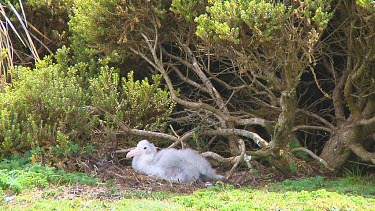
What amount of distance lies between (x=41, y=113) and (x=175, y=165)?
2074 mm

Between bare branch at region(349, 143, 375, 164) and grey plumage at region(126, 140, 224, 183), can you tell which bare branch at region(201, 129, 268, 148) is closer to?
grey plumage at region(126, 140, 224, 183)

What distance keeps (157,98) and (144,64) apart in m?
1.07

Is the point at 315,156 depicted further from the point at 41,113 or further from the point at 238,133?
the point at 41,113

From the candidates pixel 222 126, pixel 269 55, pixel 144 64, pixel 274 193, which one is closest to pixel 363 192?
pixel 274 193

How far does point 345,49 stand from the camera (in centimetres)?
853

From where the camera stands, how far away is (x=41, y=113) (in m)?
9.01

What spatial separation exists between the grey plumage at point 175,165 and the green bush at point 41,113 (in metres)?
0.94

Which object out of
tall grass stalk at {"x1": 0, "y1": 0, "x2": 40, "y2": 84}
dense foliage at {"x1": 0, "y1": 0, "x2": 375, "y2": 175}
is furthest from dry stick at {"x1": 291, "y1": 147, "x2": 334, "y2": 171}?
tall grass stalk at {"x1": 0, "y1": 0, "x2": 40, "y2": 84}

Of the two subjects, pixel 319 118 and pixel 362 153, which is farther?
pixel 319 118

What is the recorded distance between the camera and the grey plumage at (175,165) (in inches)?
326

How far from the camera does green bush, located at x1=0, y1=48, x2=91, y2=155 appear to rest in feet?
28.5

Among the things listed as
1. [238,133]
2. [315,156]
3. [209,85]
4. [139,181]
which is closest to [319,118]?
[315,156]

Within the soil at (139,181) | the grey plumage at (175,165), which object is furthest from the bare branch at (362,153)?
the grey plumage at (175,165)

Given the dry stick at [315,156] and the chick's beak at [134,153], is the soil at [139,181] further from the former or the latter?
the dry stick at [315,156]
